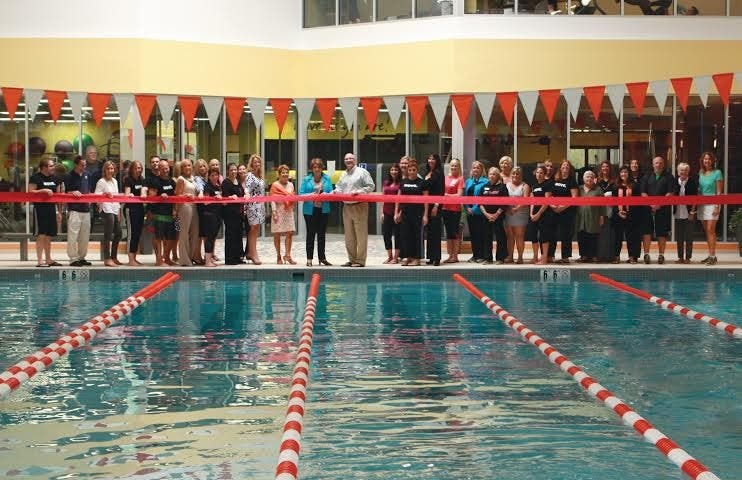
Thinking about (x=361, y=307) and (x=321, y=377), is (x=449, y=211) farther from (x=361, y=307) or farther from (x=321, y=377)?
(x=321, y=377)

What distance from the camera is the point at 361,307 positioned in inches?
→ 687

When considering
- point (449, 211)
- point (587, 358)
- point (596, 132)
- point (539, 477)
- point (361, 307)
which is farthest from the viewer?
point (596, 132)

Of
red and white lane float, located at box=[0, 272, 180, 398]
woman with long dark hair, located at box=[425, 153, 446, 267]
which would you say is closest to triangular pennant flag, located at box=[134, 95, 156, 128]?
red and white lane float, located at box=[0, 272, 180, 398]

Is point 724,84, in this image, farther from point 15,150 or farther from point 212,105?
point 15,150

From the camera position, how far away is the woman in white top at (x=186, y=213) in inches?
873

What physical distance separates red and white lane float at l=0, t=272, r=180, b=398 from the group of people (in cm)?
325

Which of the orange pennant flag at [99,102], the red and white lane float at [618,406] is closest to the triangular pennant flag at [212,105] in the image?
the orange pennant flag at [99,102]

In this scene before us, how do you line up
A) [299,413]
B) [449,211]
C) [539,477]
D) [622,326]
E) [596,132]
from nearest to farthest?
[539,477] < [299,413] < [622,326] < [449,211] < [596,132]

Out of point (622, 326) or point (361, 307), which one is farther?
point (361, 307)

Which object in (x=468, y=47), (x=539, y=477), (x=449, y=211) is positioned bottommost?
(x=539, y=477)

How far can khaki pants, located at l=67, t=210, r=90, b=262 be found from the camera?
22.1m

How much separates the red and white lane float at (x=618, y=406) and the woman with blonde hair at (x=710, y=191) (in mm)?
7629

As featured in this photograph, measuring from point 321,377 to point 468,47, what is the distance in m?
18.9

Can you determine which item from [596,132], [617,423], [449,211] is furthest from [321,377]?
[596,132]
